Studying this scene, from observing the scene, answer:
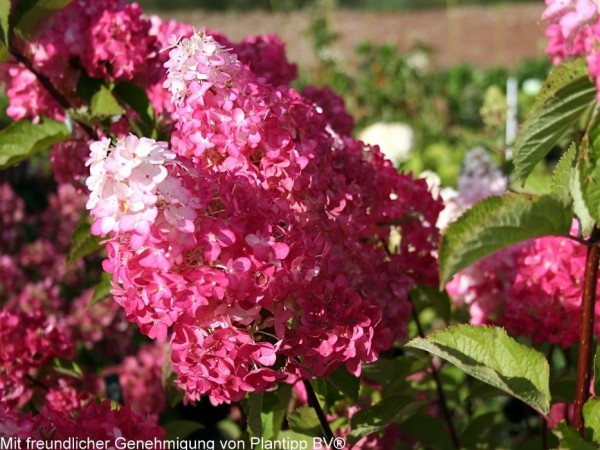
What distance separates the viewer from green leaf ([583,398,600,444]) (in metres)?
0.98

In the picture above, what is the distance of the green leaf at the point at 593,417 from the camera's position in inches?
38.5

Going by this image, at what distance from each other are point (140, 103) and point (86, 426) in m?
0.63

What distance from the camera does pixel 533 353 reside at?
1.04 m

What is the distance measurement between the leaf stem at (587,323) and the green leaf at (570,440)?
44 millimetres

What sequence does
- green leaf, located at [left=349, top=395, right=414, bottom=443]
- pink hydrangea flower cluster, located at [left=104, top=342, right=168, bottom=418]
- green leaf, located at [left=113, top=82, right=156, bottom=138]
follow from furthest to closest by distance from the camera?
1. pink hydrangea flower cluster, located at [left=104, top=342, right=168, bottom=418]
2. green leaf, located at [left=113, top=82, right=156, bottom=138]
3. green leaf, located at [left=349, top=395, right=414, bottom=443]

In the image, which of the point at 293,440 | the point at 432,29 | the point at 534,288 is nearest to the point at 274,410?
the point at 293,440

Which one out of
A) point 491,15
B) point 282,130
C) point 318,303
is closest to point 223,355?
point 318,303

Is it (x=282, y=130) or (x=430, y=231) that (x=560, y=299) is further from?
(x=282, y=130)

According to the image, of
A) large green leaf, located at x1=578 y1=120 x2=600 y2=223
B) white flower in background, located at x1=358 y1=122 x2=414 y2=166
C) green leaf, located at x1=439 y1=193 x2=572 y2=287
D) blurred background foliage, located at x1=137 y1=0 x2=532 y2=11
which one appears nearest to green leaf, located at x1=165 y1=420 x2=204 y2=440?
green leaf, located at x1=439 y1=193 x2=572 y2=287

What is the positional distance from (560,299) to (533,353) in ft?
1.32

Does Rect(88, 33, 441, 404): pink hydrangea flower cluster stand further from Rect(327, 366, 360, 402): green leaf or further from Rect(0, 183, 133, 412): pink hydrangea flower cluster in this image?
Rect(0, 183, 133, 412): pink hydrangea flower cluster

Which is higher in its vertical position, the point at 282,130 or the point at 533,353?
the point at 282,130

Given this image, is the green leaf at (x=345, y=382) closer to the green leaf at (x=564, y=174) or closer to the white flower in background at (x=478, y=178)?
the green leaf at (x=564, y=174)

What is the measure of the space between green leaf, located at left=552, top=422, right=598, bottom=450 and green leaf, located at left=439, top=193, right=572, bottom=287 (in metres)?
0.23
